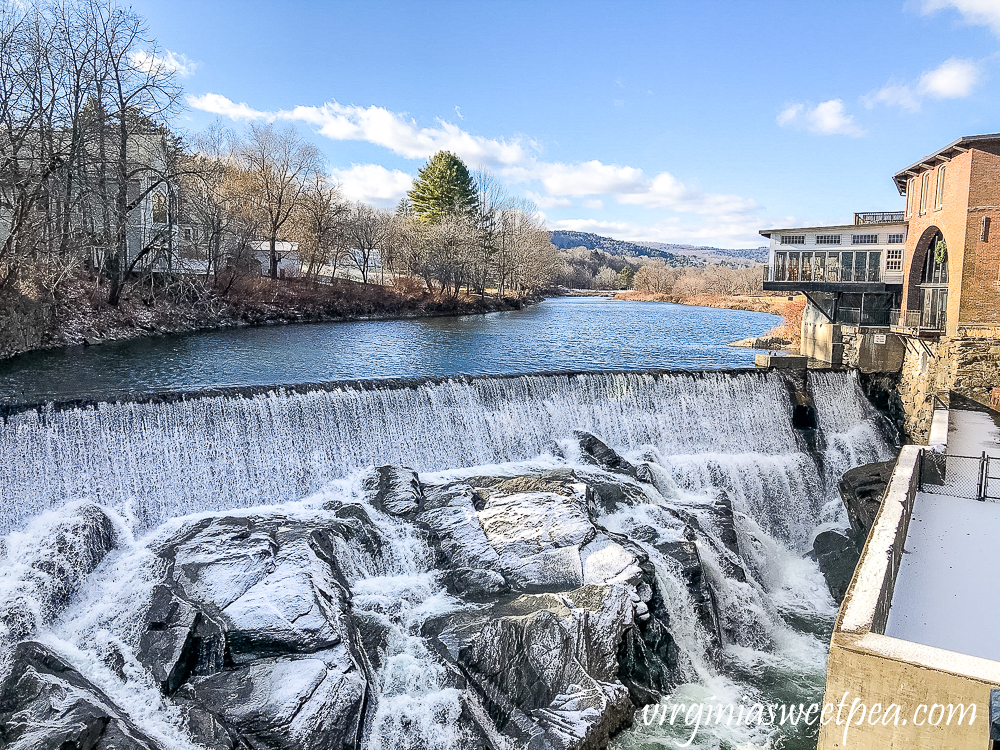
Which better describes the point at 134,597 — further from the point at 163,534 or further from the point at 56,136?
the point at 56,136

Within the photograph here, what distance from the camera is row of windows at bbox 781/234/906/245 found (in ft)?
77.4

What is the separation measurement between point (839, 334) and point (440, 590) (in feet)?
58.1

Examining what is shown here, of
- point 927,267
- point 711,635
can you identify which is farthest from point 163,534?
point 927,267

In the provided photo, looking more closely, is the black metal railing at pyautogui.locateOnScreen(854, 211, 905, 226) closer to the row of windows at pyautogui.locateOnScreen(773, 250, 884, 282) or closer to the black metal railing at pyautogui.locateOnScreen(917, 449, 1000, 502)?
the row of windows at pyautogui.locateOnScreen(773, 250, 884, 282)

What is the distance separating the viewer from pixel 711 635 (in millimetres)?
8242

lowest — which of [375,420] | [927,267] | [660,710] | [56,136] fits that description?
[660,710]

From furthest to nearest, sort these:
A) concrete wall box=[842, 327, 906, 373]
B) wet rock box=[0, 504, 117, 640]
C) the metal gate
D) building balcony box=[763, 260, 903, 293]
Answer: building balcony box=[763, 260, 903, 293] → concrete wall box=[842, 327, 906, 373] → the metal gate → wet rock box=[0, 504, 117, 640]

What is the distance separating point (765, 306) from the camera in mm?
52188

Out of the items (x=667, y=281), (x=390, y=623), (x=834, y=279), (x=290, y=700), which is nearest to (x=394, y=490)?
(x=390, y=623)

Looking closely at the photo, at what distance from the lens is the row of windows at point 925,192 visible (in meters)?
19.6

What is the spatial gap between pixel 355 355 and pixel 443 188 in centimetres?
3969

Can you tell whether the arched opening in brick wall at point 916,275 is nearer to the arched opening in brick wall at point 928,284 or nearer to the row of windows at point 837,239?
the arched opening in brick wall at point 928,284

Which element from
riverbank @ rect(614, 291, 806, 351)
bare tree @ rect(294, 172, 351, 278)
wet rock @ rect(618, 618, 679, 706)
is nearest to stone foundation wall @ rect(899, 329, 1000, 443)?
riverbank @ rect(614, 291, 806, 351)

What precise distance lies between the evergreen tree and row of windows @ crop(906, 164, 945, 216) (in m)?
38.0
